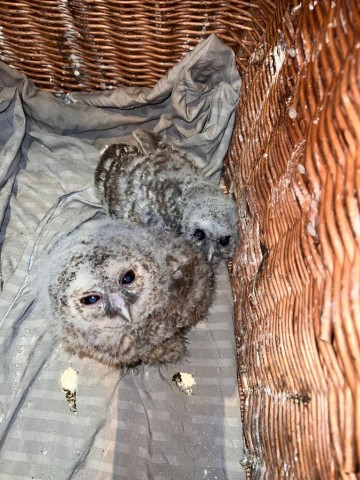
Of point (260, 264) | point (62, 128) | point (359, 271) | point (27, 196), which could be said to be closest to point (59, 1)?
point (62, 128)

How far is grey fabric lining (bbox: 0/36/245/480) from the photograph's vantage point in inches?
78.3

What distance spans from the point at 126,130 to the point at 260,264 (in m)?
1.32

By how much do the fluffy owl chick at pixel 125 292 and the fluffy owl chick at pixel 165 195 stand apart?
0.14 m

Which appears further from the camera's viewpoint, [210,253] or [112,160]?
[112,160]

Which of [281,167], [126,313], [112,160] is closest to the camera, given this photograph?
[281,167]

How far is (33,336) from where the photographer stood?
2217mm

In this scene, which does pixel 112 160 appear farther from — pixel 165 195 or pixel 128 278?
pixel 128 278

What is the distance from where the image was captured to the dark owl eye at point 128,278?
179 centimetres

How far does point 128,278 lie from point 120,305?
0.38 feet

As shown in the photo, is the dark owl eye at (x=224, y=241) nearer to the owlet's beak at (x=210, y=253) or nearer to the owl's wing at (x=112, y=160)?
the owlet's beak at (x=210, y=253)

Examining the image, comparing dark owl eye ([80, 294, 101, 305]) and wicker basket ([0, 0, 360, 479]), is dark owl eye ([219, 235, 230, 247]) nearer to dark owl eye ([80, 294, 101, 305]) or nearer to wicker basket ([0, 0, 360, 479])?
wicker basket ([0, 0, 360, 479])

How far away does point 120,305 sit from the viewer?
68.6 inches

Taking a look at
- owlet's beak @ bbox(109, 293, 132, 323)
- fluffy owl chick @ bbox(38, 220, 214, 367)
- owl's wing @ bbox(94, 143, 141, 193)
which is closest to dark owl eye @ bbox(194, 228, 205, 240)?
fluffy owl chick @ bbox(38, 220, 214, 367)

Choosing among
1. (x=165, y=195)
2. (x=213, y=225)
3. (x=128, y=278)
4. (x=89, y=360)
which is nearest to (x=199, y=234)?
(x=213, y=225)
